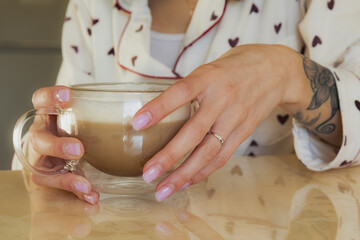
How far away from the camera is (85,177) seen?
0.51 m

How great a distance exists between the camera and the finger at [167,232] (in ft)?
1.35

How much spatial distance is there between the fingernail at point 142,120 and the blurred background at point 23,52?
239 centimetres

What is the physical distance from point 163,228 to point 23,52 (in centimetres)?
246

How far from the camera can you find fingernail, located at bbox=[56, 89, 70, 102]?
1.51ft

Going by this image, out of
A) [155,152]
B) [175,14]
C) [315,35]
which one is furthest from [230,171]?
[175,14]

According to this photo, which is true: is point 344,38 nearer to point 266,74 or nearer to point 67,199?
point 266,74

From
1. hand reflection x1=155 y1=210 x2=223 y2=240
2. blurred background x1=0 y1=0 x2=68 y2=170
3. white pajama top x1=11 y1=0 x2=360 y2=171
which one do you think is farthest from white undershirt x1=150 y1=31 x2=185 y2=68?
blurred background x1=0 y1=0 x2=68 y2=170

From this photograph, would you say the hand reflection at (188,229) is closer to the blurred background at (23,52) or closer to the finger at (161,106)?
the finger at (161,106)

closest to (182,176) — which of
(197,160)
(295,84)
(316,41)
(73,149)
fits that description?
(197,160)

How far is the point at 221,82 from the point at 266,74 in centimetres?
11

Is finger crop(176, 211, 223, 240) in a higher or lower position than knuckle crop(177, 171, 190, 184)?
lower

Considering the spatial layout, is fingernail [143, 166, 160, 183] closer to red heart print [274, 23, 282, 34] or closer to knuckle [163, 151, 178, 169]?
knuckle [163, 151, 178, 169]

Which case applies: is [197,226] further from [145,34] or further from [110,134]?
[145,34]

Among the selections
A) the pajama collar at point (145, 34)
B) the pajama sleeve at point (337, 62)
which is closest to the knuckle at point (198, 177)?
the pajama sleeve at point (337, 62)
